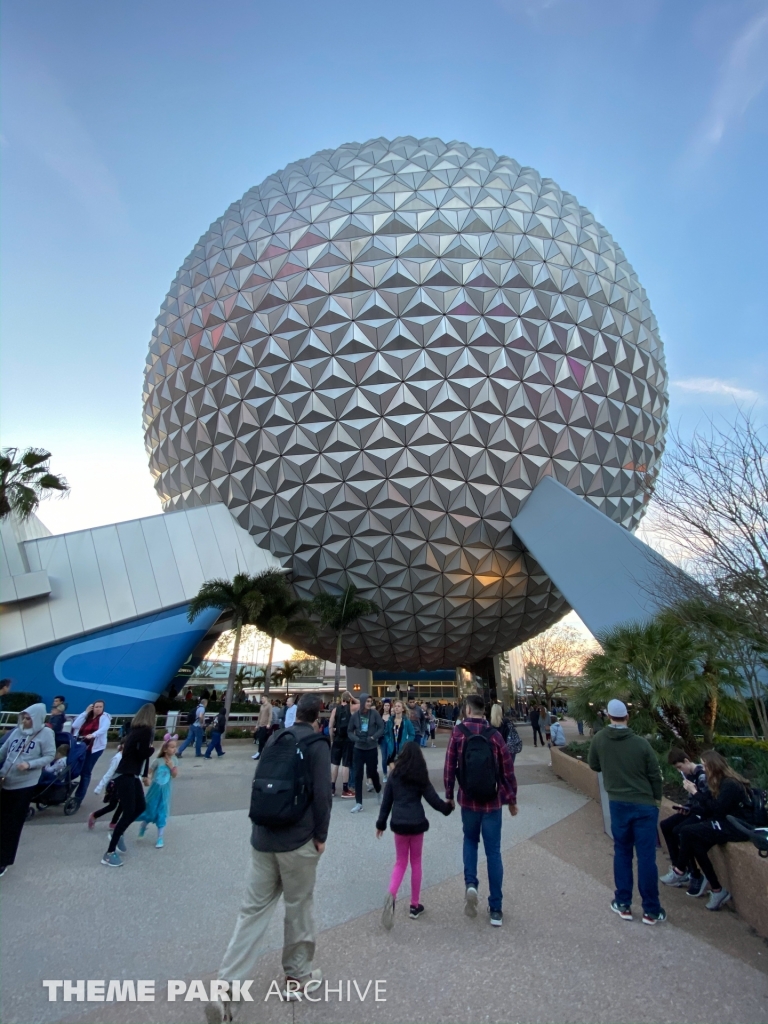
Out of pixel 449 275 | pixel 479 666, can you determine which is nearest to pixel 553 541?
pixel 449 275

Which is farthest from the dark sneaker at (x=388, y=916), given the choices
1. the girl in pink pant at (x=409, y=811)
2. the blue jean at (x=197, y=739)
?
the blue jean at (x=197, y=739)

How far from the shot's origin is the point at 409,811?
151 inches

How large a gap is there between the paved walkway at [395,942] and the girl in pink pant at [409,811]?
0.27m

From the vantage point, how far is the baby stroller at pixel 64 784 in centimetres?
631

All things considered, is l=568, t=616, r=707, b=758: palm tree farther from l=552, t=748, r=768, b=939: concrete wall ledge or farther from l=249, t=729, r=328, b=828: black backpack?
l=249, t=729, r=328, b=828: black backpack

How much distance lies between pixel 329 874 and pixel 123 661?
13.1 metres

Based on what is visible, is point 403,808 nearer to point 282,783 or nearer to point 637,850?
point 282,783

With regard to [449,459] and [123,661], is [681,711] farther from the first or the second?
[123,661]

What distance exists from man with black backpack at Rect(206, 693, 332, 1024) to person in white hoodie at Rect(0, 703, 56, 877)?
2834 millimetres

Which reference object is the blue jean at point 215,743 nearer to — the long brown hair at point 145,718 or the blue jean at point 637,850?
the long brown hair at point 145,718

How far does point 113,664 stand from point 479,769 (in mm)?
14674

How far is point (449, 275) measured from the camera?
1702 cm

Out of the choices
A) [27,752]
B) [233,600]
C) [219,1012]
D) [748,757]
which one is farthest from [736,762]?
[233,600]

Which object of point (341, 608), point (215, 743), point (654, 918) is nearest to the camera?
point (654, 918)
